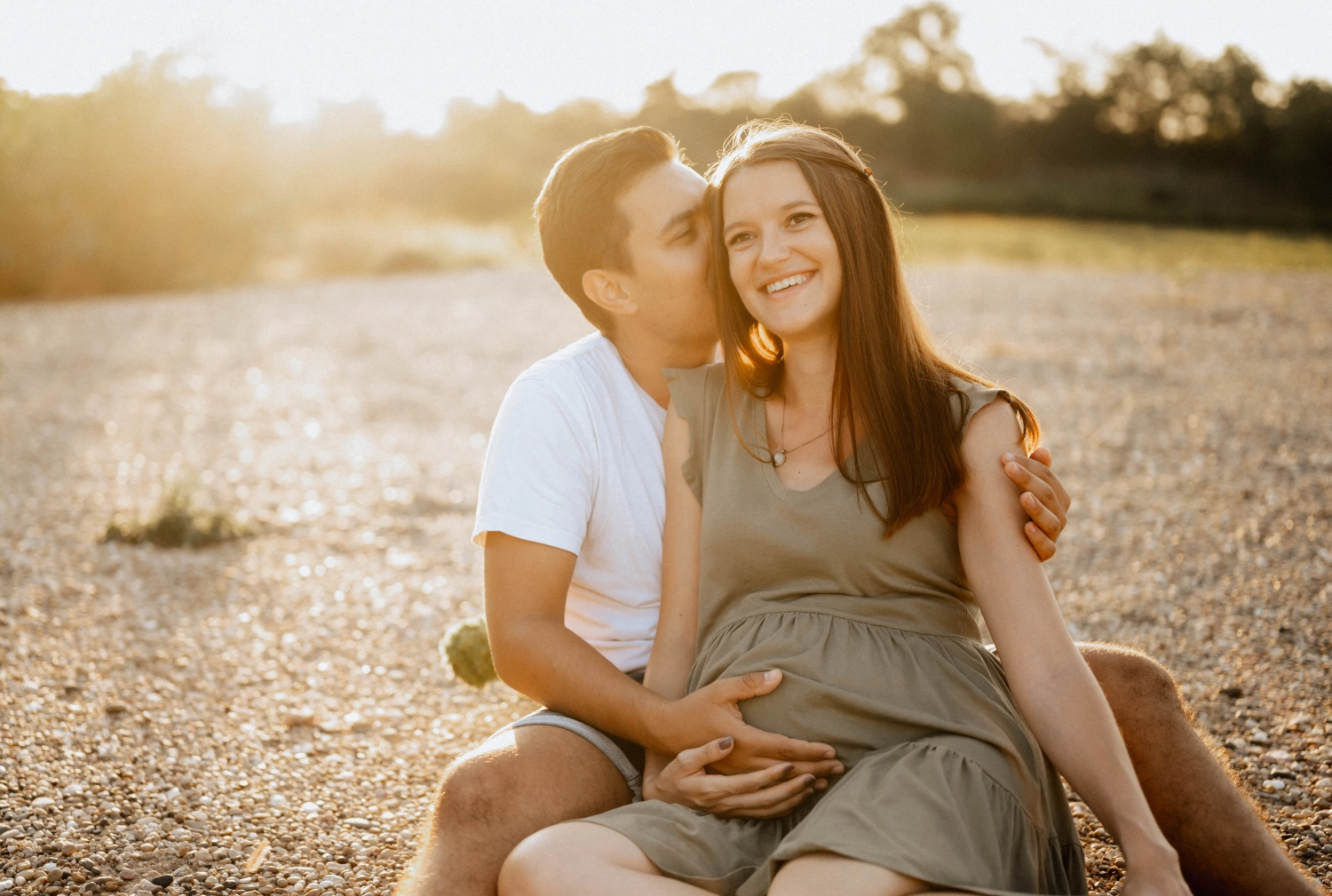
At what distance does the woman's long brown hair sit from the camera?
250 cm

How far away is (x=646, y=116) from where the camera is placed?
44750 mm

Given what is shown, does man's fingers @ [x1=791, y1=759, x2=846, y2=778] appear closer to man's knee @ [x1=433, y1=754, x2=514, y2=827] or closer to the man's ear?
man's knee @ [x1=433, y1=754, x2=514, y2=827]

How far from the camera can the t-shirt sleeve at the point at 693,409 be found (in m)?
2.83

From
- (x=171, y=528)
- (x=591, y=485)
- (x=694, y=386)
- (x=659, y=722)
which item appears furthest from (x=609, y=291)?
(x=171, y=528)

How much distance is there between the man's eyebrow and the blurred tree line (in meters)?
0.78

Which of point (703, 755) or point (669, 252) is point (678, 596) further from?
point (669, 252)

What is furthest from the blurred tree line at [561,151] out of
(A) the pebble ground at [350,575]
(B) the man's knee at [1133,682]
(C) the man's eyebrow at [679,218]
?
(A) the pebble ground at [350,575]

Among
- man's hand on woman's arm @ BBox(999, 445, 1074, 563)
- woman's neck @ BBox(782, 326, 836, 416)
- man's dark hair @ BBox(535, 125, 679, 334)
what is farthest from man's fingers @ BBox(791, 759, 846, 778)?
man's dark hair @ BBox(535, 125, 679, 334)

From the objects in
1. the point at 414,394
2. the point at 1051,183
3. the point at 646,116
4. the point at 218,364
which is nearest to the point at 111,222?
the point at 218,364

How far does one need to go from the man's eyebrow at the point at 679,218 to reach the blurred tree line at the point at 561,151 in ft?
2.55

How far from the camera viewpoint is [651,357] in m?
3.24

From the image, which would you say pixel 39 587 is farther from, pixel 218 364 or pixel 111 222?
pixel 111 222

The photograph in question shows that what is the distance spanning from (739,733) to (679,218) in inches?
59.6

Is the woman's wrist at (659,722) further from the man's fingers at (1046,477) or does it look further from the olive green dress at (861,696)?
the man's fingers at (1046,477)
